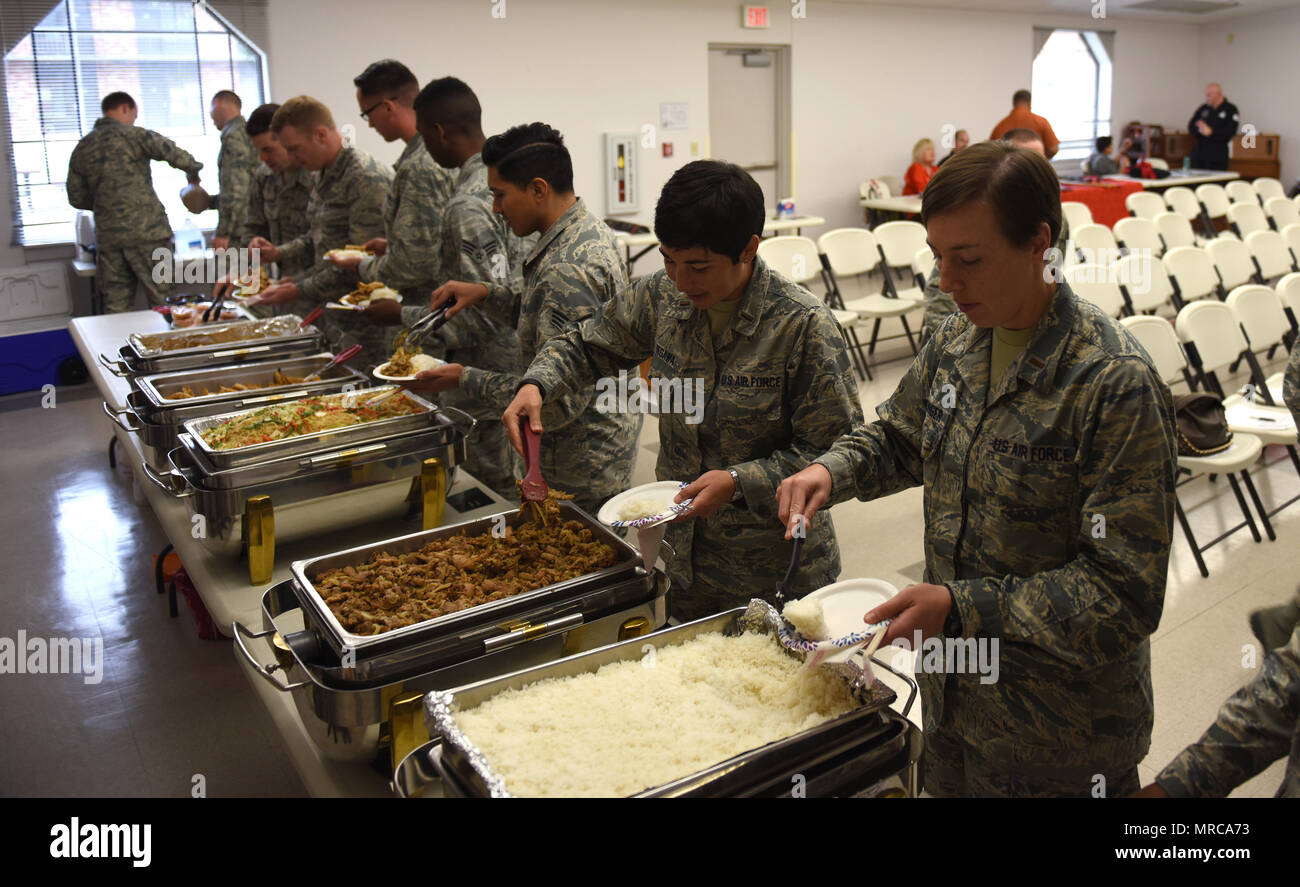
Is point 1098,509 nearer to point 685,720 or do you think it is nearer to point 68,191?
point 685,720

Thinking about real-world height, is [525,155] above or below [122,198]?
below

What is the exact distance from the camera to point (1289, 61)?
1267 centimetres

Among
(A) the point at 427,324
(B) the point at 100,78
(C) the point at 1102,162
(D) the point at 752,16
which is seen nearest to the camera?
(A) the point at 427,324

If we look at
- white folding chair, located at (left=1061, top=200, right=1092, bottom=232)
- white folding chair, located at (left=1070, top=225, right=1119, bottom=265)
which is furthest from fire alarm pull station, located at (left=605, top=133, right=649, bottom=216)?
white folding chair, located at (left=1070, top=225, right=1119, bottom=265)

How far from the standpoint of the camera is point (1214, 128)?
11.7m

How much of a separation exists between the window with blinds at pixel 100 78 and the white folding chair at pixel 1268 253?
6352 millimetres

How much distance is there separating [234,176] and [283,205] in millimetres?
2289

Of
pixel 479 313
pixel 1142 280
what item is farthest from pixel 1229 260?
pixel 479 313

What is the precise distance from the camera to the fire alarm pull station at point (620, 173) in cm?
801

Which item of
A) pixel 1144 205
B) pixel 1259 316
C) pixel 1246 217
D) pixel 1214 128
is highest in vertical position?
pixel 1214 128

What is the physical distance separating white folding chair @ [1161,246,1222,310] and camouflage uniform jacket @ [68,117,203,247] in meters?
5.85

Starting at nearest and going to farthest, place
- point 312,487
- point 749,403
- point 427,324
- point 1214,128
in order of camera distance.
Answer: point 749,403 < point 312,487 < point 427,324 < point 1214,128

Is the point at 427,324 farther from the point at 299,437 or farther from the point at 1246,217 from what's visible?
the point at 1246,217

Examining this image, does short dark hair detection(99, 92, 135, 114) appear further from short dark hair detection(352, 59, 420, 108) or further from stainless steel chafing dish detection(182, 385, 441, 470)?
stainless steel chafing dish detection(182, 385, 441, 470)
